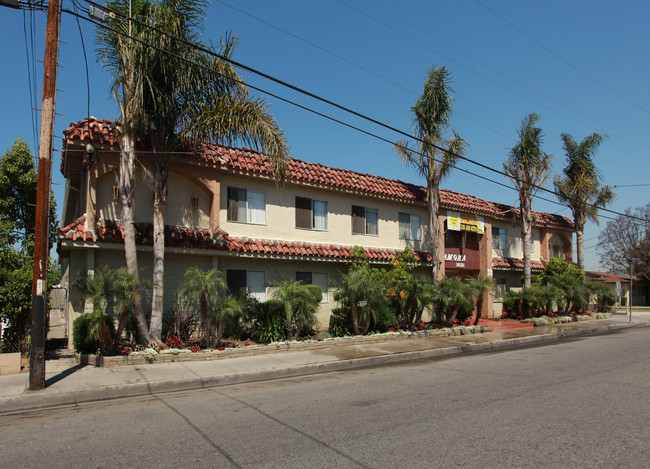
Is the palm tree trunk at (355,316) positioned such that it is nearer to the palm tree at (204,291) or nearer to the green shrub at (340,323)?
the green shrub at (340,323)

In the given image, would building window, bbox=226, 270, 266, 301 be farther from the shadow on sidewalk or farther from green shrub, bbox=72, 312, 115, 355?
the shadow on sidewalk

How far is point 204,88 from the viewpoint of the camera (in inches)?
484

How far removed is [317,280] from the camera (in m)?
17.4

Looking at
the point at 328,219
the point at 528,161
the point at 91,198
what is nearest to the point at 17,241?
the point at 91,198

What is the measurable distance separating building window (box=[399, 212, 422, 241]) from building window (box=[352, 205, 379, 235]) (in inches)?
57.8

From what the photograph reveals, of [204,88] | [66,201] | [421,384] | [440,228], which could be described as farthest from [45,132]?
[440,228]

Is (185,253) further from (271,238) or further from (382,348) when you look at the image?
(382,348)

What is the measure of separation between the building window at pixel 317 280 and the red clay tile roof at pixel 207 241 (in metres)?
1.00

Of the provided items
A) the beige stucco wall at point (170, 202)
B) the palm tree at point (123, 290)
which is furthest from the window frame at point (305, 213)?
the palm tree at point (123, 290)

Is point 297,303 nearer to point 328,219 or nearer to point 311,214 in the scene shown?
point 311,214

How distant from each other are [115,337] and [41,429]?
515 cm

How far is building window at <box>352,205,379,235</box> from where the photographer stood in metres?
19.0

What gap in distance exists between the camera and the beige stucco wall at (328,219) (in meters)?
15.8

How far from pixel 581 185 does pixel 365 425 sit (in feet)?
85.6
